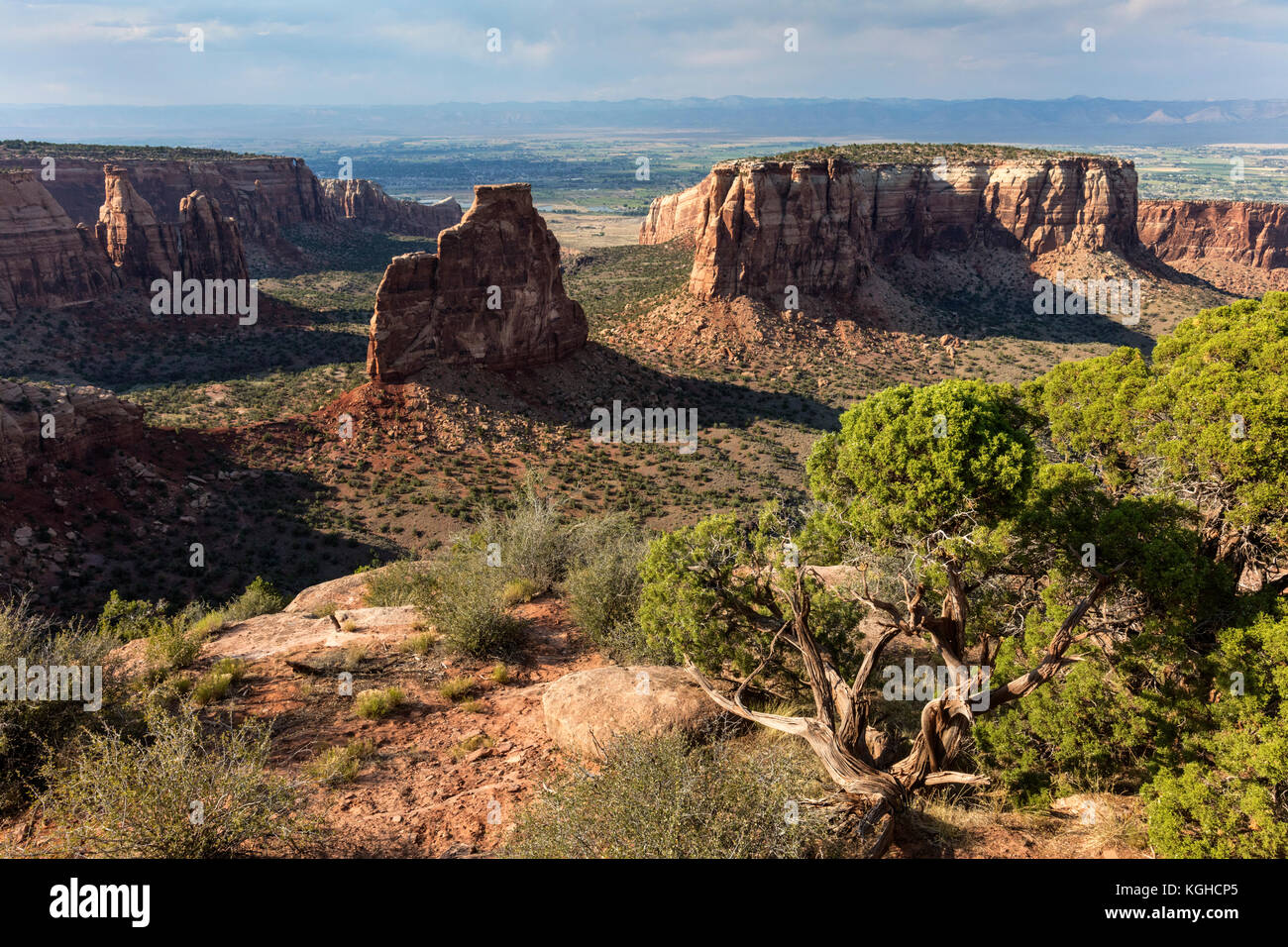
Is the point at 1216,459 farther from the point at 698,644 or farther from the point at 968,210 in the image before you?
the point at 968,210

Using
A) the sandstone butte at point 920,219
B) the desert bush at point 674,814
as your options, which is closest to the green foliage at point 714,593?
the desert bush at point 674,814

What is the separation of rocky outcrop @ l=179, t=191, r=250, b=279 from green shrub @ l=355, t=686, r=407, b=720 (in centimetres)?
7632

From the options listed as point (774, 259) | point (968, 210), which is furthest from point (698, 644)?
point (968, 210)

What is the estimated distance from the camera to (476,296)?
4522 centimetres

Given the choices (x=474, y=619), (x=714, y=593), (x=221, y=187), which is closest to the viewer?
(x=714, y=593)

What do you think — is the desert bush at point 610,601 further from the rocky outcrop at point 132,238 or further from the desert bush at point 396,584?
the rocky outcrop at point 132,238

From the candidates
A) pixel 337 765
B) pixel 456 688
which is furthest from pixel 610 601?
pixel 337 765

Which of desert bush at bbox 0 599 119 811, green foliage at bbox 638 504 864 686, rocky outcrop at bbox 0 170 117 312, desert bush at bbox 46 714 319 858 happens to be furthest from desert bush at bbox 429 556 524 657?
rocky outcrop at bbox 0 170 117 312

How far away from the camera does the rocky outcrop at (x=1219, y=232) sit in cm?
10231

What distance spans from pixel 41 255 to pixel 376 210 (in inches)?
3305

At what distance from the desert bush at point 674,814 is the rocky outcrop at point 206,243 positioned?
269 ft

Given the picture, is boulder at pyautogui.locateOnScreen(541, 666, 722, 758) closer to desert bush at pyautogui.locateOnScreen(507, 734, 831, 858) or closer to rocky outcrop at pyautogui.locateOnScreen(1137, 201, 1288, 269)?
desert bush at pyautogui.locateOnScreen(507, 734, 831, 858)

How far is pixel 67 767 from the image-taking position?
29.9ft

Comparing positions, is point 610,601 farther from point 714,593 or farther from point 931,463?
point 931,463
